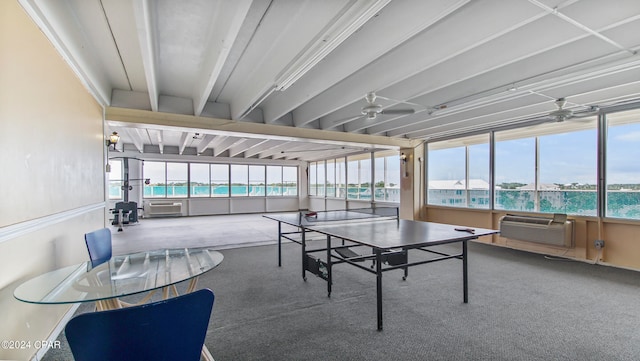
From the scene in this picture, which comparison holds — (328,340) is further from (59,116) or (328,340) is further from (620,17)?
(620,17)

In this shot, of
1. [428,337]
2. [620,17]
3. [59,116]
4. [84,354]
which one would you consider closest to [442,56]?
[620,17]

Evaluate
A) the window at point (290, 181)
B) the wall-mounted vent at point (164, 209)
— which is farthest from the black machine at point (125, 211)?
the window at point (290, 181)

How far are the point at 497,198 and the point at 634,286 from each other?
118 inches

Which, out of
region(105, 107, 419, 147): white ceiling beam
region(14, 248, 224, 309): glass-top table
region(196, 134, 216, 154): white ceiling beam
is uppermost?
region(196, 134, 216, 154): white ceiling beam

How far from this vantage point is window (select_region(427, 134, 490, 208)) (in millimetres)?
7266

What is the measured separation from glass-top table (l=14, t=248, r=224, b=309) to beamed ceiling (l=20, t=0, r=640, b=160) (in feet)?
6.32

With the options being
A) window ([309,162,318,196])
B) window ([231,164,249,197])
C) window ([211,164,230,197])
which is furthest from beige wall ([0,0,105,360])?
window ([309,162,318,196])

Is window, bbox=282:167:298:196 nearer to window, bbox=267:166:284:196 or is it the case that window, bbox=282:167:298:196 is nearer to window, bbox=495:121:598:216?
window, bbox=267:166:284:196

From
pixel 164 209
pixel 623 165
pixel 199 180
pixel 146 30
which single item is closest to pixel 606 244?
pixel 623 165

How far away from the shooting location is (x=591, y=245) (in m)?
5.25

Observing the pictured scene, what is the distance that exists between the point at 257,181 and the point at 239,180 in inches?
35.7

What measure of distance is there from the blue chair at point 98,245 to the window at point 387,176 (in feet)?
27.5

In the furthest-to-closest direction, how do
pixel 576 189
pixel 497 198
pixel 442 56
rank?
pixel 497 198, pixel 576 189, pixel 442 56

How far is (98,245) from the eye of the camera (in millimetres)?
2926
